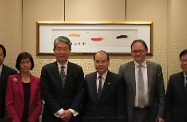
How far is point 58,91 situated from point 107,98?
56cm

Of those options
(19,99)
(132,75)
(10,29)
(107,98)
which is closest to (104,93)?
(107,98)

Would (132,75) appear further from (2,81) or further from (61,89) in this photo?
(2,81)

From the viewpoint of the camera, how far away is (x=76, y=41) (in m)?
4.52

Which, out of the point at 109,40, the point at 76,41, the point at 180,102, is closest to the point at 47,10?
the point at 76,41

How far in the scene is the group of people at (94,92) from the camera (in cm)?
329

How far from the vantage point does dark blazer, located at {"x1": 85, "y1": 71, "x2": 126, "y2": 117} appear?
3.26m

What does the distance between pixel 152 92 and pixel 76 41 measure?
162cm

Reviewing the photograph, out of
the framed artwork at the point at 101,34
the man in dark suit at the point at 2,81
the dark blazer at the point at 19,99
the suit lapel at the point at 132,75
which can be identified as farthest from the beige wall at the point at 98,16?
the dark blazer at the point at 19,99

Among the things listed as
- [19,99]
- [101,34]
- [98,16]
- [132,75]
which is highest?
[98,16]

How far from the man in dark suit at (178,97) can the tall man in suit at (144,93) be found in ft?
0.40

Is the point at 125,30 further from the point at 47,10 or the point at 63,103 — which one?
the point at 63,103

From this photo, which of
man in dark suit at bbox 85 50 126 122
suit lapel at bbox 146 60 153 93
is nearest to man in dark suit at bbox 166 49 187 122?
suit lapel at bbox 146 60 153 93

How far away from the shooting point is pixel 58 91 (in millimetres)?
3283

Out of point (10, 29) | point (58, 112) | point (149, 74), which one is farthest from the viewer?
point (10, 29)
